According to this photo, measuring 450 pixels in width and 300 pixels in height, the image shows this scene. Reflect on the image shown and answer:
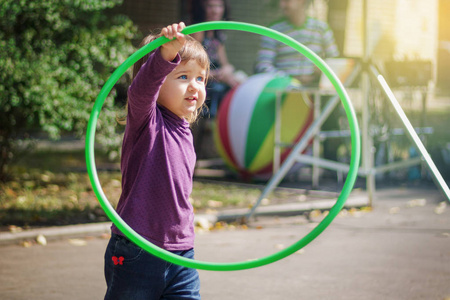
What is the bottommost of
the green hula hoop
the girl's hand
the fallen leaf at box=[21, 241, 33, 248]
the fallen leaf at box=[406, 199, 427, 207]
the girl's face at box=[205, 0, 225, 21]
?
the fallen leaf at box=[406, 199, 427, 207]

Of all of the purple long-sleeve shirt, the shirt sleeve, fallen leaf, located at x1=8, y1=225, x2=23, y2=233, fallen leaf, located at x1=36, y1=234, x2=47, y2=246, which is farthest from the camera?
fallen leaf, located at x1=8, y1=225, x2=23, y2=233

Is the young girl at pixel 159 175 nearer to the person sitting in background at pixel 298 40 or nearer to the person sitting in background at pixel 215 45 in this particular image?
the person sitting in background at pixel 298 40

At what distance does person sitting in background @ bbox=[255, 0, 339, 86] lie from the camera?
9891mm

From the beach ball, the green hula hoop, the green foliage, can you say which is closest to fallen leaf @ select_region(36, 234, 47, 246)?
the green foliage

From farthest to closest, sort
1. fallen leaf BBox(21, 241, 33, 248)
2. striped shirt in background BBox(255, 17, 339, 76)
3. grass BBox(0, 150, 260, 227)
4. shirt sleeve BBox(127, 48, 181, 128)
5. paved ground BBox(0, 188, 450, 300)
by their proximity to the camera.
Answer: striped shirt in background BBox(255, 17, 339, 76) → grass BBox(0, 150, 260, 227) → fallen leaf BBox(21, 241, 33, 248) → paved ground BBox(0, 188, 450, 300) → shirt sleeve BBox(127, 48, 181, 128)

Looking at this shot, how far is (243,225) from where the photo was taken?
22.4 ft

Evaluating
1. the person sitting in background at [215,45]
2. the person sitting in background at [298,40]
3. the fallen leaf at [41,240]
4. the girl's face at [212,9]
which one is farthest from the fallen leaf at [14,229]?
the girl's face at [212,9]

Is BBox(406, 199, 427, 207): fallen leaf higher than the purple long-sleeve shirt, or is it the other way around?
the purple long-sleeve shirt

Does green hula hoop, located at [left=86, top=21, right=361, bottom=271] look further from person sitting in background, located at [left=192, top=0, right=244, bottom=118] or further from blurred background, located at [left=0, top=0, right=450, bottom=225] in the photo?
person sitting in background, located at [left=192, top=0, right=244, bottom=118]

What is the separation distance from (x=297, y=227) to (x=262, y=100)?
3107mm

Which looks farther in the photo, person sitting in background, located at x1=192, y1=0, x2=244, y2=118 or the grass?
person sitting in background, located at x1=192, y1=0, x2=244, y2=118

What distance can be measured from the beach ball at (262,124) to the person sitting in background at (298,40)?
1.48 feet

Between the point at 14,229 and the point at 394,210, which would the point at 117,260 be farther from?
the point at 394,210

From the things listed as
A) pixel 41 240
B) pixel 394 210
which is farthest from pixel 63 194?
pixel 394 210
